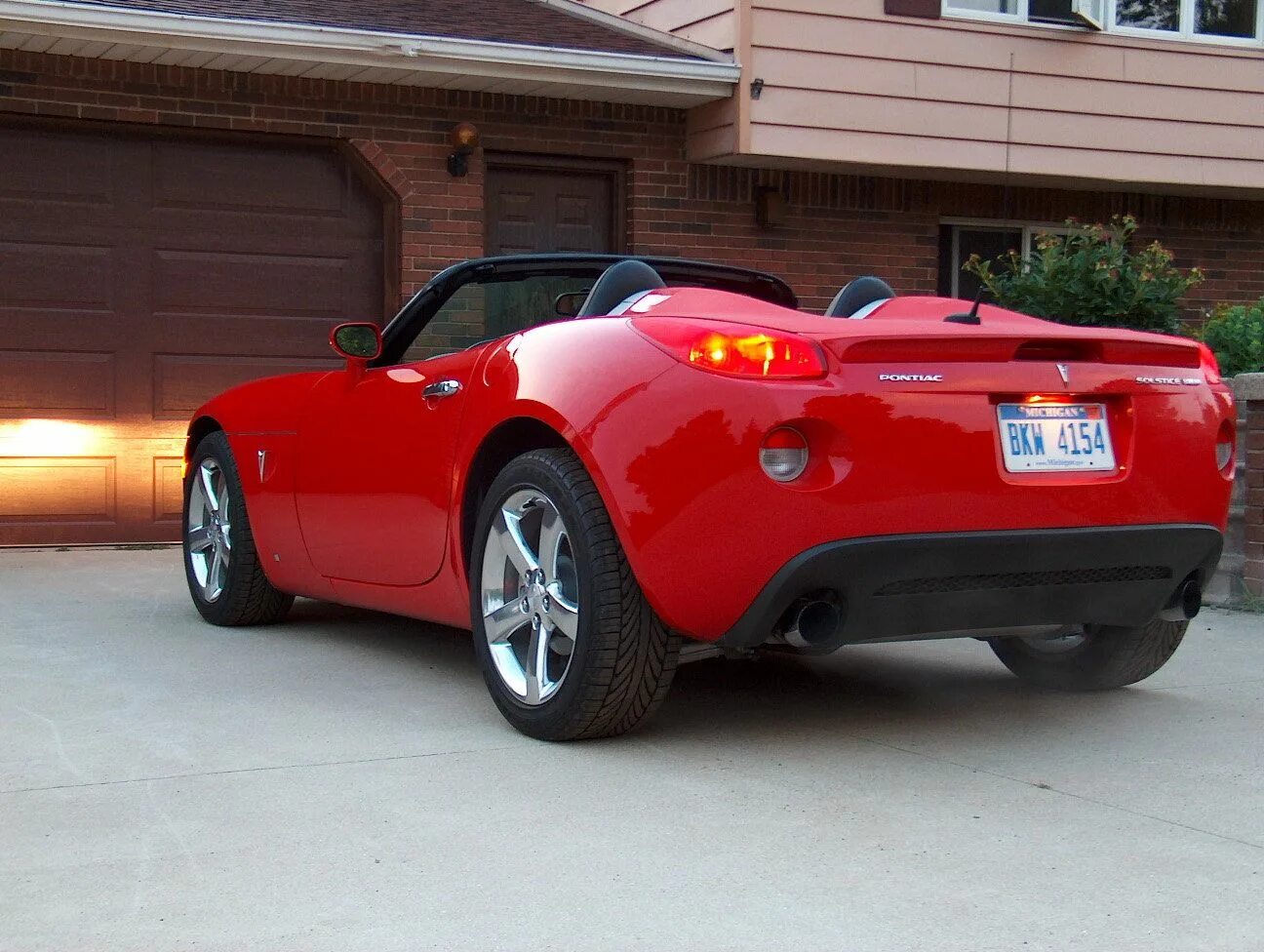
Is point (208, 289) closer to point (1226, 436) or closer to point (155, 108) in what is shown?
point (155, 108)

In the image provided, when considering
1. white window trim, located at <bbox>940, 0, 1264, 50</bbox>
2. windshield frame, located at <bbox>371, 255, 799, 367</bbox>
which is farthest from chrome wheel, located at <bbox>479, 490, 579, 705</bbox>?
white window trim, located at <bbox>940, 0, 1264, 50</bbox>

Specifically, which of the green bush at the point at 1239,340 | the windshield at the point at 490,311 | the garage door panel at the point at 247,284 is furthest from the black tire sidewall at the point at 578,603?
the garage door panel at the point at 247,284

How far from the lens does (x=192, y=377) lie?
980 cm

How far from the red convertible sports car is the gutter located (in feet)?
15.4

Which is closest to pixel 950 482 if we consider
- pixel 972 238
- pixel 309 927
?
pixel 309 927

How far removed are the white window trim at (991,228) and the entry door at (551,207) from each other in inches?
101

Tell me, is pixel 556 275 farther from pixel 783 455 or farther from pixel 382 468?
pixel 783 455

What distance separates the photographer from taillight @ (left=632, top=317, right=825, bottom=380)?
391 cm

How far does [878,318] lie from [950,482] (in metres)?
0.55

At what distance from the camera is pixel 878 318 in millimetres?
4316

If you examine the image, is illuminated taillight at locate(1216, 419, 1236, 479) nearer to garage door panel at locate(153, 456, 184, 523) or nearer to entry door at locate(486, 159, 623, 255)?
entry door at locate(486, 159, 623, 255)

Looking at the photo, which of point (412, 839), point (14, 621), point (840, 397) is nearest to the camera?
point (412, 839)

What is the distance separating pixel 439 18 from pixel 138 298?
2.54m

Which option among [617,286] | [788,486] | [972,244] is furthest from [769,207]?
[788,486]
